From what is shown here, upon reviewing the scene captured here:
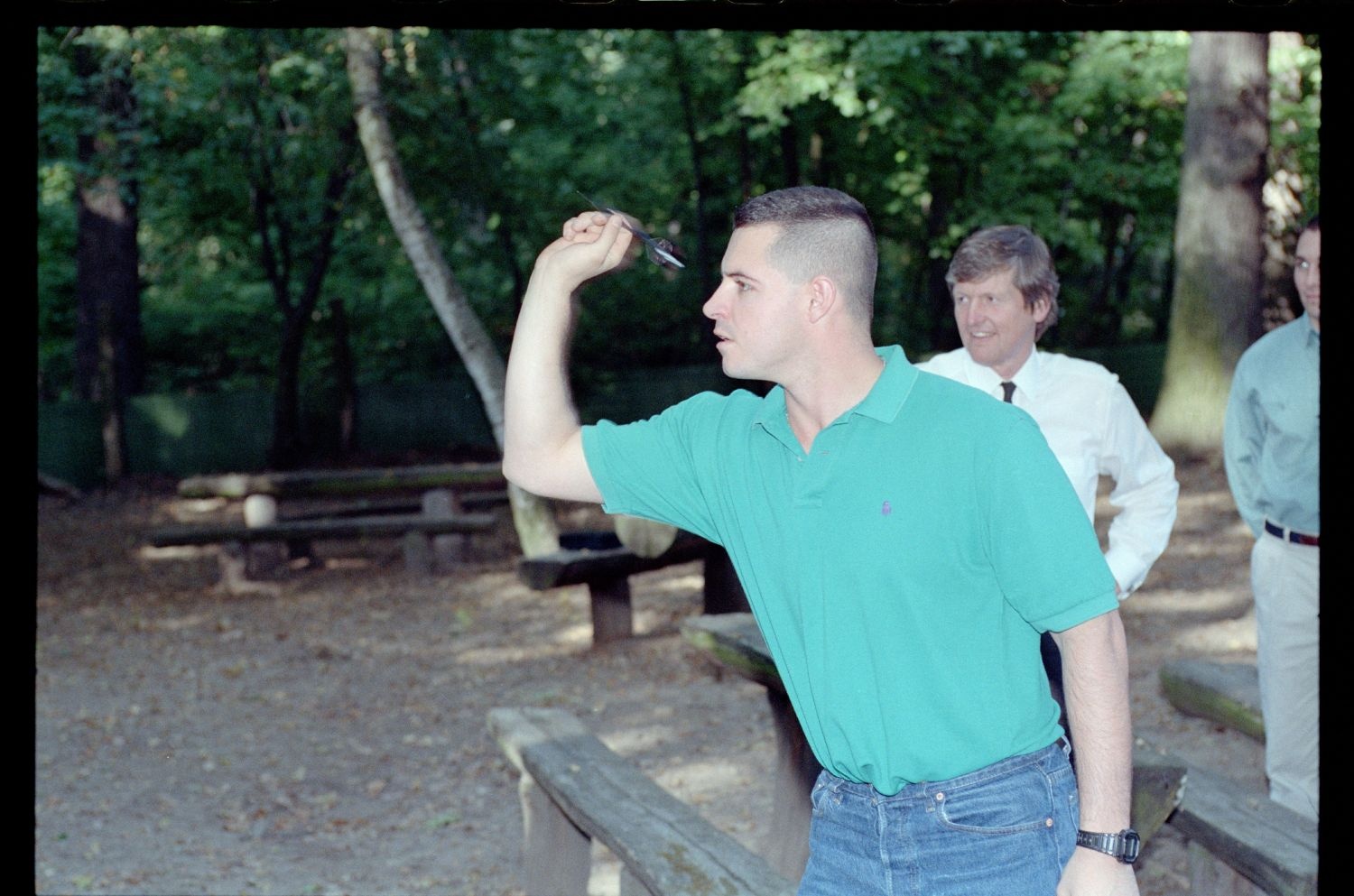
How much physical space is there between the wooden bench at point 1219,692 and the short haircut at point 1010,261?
9.00 feet

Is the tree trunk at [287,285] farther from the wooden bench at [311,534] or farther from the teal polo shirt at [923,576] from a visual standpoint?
the teal polo shirt at [923,576]

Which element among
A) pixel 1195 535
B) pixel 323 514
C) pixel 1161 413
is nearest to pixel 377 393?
pixel 323 514

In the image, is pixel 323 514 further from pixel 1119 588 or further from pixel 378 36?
pixel 1119 588

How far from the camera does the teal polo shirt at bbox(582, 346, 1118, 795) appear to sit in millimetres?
2320

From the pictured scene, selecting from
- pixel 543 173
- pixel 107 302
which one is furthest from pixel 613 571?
pixel 107 302

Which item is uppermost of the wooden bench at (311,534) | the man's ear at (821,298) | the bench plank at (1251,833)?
the man's ear at (821,298)

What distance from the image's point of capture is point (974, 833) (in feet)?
7.86

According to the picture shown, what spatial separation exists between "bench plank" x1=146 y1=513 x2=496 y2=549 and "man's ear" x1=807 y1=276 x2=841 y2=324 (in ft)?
30.8

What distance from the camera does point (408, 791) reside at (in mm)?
6715

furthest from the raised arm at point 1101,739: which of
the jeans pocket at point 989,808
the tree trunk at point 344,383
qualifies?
the tree trunk at point 344,383

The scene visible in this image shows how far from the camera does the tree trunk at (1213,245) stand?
14172mm

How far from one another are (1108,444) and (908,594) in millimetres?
1723

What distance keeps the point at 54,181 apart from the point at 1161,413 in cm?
1756

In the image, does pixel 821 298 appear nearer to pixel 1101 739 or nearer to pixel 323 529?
pixel 1101 739
